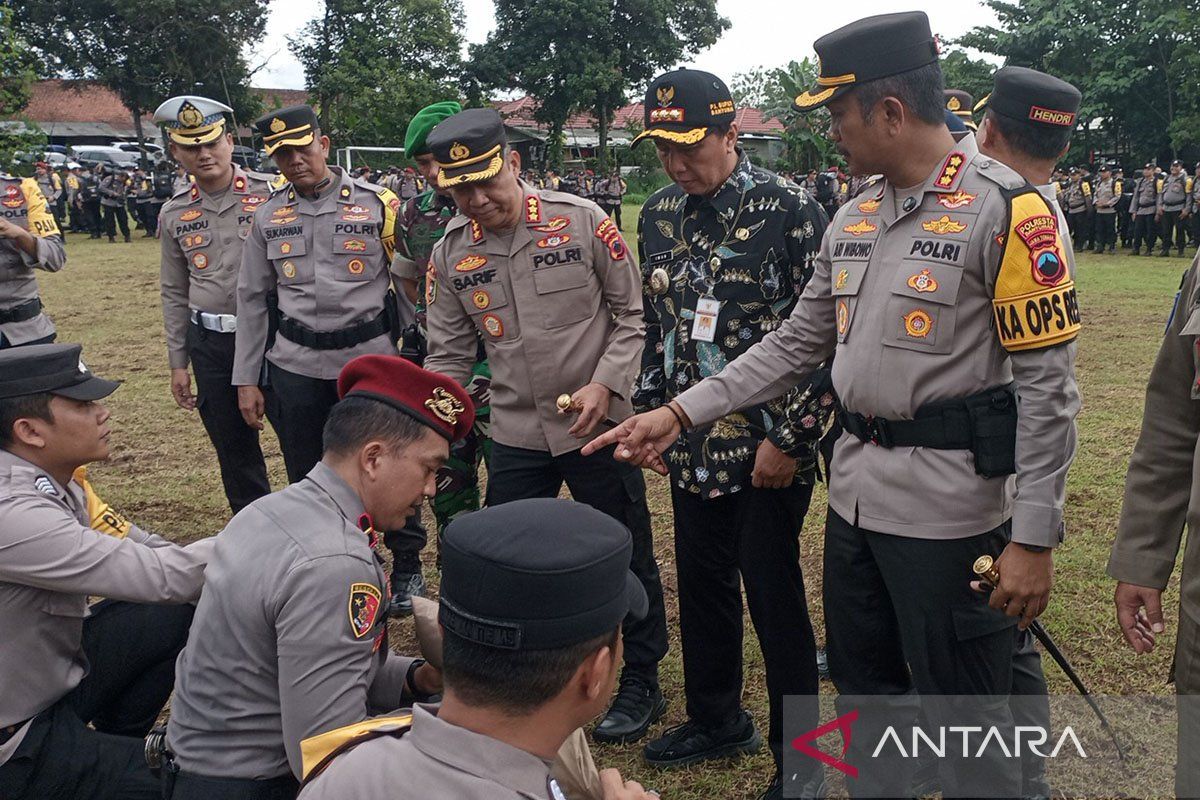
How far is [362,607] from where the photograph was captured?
2154 millimetres

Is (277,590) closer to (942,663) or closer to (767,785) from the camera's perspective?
(942,663)

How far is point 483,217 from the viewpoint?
139 inches

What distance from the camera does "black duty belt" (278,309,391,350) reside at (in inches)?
175

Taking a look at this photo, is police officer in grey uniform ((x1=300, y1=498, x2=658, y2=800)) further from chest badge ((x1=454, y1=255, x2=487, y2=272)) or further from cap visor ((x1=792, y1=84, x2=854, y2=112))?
chest badge ((x1=454, y1=255, x2=487, y2=272))

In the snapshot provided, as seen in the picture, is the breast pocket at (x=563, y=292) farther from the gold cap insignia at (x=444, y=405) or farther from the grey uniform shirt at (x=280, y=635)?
the grey uniform shirt at (x=280, y=635)

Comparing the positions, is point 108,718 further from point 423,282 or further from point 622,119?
point 622,119

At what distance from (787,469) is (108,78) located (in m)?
47.2

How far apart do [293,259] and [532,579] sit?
3.36m

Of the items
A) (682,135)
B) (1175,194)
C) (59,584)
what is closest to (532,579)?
(59,584)

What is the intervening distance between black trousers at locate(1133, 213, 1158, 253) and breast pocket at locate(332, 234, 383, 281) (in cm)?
1958

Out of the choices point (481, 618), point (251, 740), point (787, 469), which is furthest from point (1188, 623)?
point (251, 740)

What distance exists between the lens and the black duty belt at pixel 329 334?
4.45 metres

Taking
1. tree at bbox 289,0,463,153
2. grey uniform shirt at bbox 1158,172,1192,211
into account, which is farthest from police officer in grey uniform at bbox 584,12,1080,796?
tree at bbox 289,0,463,153

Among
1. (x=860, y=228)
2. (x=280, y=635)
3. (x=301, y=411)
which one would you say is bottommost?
(x=301, y=411)
